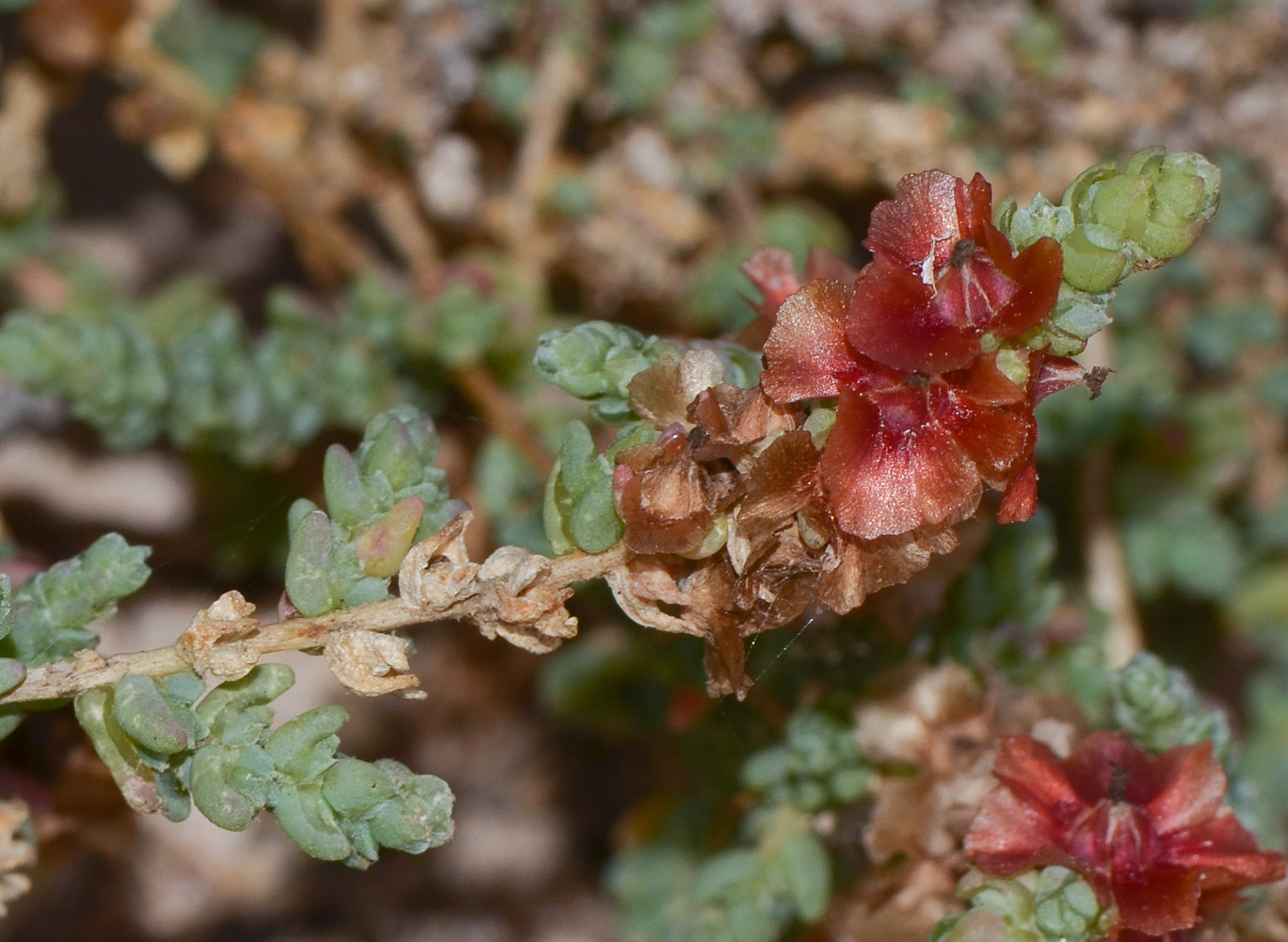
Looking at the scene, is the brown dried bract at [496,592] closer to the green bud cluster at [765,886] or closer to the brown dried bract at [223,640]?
the brown dried bract at [223,640]

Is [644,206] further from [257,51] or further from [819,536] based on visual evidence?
[819,536]

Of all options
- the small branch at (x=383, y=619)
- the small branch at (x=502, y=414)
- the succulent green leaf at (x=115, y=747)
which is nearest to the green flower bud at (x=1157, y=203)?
the small branch at (x=383, y=619)

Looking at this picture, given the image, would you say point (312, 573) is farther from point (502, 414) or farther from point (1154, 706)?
point (502, 414)

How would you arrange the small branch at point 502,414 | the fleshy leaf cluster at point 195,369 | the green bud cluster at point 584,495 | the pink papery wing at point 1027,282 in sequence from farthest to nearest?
the small branch at point 502,414, the fleshy leaf cluster at point 195,369, the green bud cluster at point 584,495, the pink papery wing at point 1027,282

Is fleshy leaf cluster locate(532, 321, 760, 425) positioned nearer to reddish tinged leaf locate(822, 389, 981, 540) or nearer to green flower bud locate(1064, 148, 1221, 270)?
reddish tinged leaf locate(822, 389, 981, 540)

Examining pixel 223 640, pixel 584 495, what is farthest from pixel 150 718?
pixel 584 495
